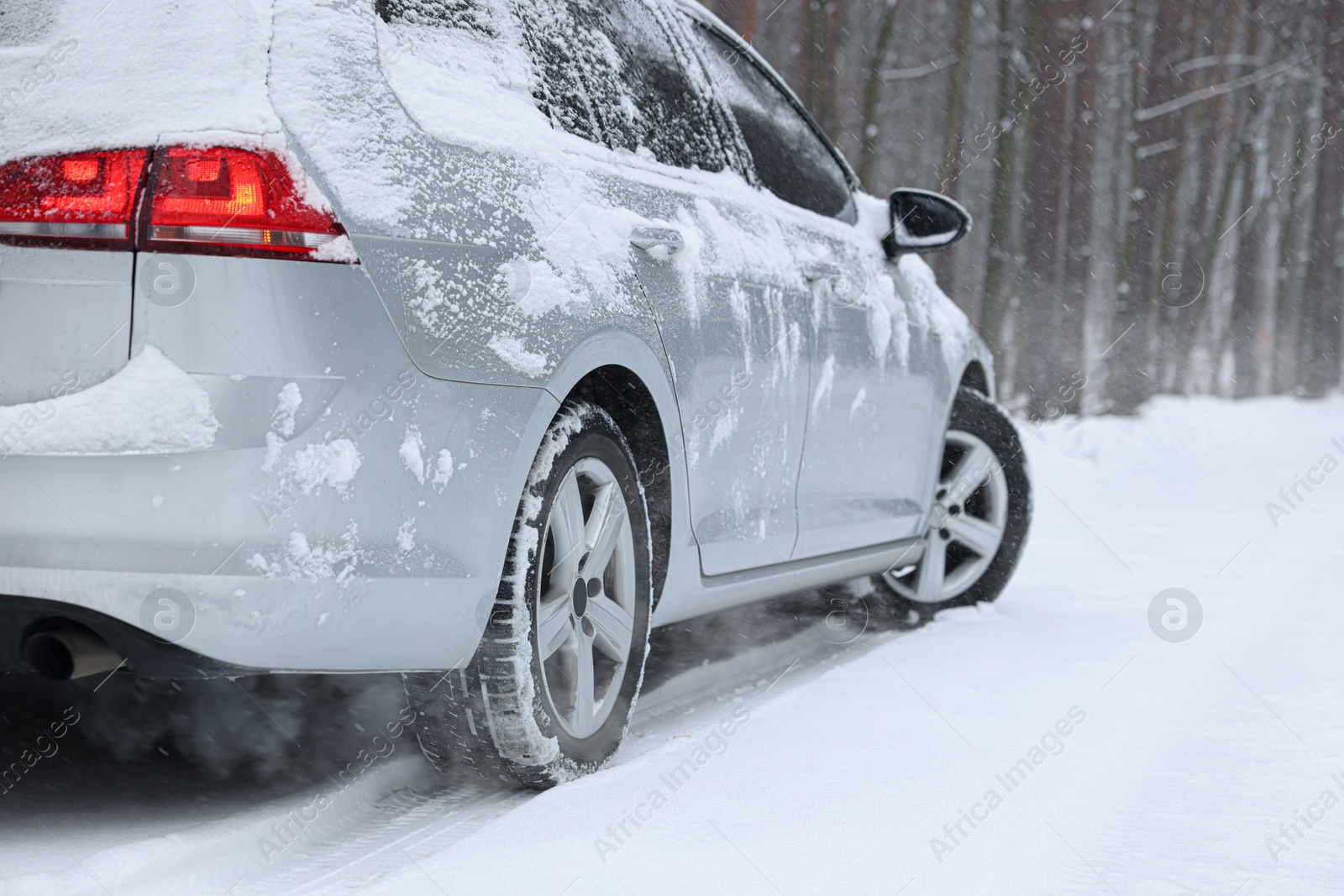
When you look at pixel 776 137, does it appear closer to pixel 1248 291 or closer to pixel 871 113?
pixel 871 113

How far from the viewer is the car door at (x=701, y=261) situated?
3.01m

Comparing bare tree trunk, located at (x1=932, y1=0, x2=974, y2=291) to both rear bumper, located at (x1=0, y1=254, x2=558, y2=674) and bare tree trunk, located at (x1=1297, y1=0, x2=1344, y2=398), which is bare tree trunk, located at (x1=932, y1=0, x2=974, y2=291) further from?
bare tree trunk, located at (x1=1297, y1=0, x2=1344, y2=398)

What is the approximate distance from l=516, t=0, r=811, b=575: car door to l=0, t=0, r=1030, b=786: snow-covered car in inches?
0.6

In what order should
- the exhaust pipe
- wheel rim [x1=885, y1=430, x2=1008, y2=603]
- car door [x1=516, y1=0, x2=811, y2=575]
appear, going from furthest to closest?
wheel rim [x1=885, y1=430, x2=1008, y2=603] < car door [x1=516, y1=0, x2=811, y2=575] < the exhaust pipe

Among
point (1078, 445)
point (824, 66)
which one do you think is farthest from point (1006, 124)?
point (1078, 445)

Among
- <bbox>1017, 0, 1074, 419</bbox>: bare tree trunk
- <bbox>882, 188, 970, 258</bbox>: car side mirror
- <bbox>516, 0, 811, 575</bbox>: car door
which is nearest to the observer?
<bbox>516, 0, 811, 575</bbox>: car door

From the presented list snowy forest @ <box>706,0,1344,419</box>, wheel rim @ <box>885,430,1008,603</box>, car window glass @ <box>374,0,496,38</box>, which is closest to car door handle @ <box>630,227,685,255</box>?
car window glass @ <box>374,0,496,38</box>

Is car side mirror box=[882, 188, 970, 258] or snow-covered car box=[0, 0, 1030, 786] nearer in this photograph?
snow-covered car box=[0, 0, 1030, 786]

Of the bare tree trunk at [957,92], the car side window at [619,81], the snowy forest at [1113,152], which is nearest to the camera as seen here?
the car side window at [619,81]

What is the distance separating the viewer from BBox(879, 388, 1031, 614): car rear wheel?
4.99m

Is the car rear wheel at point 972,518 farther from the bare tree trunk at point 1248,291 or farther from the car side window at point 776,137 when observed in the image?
the bare tree trunk at point 1248,291

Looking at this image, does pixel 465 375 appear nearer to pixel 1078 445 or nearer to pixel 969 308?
pixel 1078 445

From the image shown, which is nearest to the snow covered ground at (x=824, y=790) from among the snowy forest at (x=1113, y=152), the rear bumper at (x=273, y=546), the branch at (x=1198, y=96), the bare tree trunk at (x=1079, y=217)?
the rear bumper at (x=273, y=546)

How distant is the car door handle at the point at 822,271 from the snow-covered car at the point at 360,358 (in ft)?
2.10
